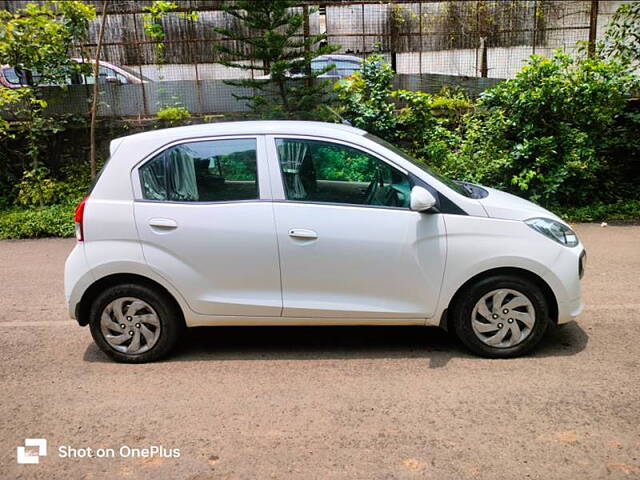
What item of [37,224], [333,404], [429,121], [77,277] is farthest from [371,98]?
[333,404]

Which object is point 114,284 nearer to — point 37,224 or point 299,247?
point 299,247

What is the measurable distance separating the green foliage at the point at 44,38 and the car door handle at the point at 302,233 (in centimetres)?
758

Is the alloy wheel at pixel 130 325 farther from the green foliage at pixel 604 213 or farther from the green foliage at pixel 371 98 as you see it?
the green foliage at pixel 604 213

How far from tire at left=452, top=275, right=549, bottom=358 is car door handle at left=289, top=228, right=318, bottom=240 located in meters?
1.17

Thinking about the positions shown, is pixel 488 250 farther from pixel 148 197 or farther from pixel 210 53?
pixel 210 53

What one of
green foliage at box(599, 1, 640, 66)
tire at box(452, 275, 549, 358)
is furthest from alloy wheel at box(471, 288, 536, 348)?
green foliage at box(599, 1, 640, 66)

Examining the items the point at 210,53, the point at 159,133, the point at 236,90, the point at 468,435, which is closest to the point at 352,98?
the point at 236,90

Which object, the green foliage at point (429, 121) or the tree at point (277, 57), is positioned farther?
the tree at point (277, 57)

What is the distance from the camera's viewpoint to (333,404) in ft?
12.3

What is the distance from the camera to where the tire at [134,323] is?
431cm

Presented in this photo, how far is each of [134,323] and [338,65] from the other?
7.63m

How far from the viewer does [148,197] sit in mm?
4320

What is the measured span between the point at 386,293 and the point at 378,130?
6.13m

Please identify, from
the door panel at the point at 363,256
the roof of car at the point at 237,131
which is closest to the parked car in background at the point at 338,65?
the roof of car at the point at 237,131
